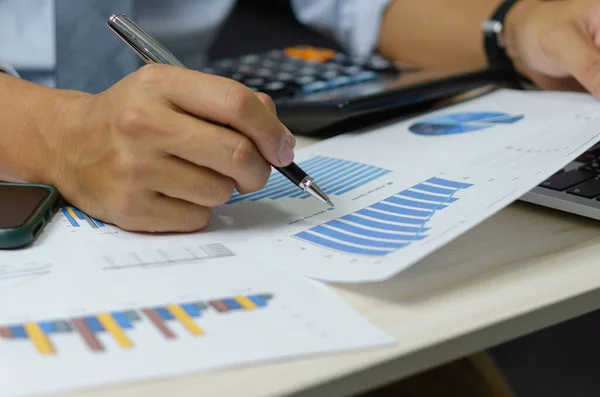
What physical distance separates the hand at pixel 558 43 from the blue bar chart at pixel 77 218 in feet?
1.43

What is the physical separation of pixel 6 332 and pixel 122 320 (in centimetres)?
5

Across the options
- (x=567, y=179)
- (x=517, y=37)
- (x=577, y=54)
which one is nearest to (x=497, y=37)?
(x=517, y=37)

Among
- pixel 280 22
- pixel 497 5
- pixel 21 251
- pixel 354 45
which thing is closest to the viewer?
pixel 21 251

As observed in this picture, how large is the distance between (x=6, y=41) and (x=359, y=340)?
0.65 meters

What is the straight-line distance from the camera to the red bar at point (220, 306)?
0.33m

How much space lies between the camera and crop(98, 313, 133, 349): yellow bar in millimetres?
303

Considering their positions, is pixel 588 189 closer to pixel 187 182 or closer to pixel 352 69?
pixel 187 182

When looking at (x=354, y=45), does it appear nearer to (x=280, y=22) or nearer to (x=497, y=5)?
(x=497, y=5)

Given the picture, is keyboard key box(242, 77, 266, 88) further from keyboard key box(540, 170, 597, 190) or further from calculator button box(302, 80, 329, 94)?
keyboard key box(540, 170, 597, 190)

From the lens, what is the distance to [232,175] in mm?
418

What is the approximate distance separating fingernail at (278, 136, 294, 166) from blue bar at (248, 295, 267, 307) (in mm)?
106

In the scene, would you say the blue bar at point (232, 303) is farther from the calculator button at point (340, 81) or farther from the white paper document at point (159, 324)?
the calculator button at point (340, 81)

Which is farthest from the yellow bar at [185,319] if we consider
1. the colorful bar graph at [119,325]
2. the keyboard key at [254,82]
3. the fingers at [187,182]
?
the keyboard key at [254,82]

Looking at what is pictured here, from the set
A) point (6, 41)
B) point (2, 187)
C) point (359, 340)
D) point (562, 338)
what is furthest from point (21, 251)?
point (562, 338)
